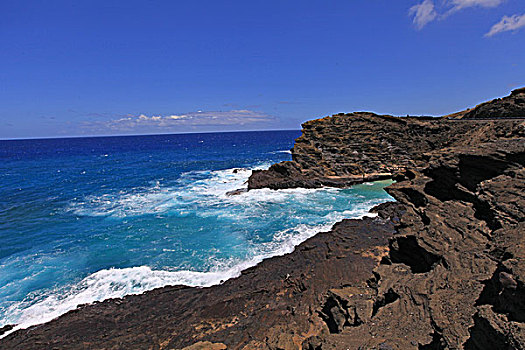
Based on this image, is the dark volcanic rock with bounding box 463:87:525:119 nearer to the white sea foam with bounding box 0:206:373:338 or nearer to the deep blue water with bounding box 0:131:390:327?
the deep blue water with bounding box 0:131:390:327

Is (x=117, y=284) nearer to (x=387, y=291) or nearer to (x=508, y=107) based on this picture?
(x=387, y=291)

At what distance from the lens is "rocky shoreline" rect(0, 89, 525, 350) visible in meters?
5.04

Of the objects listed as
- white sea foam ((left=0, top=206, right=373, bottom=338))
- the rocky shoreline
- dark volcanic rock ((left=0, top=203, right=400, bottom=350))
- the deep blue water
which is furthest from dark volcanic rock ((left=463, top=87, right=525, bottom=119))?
white sea foam ((left=0, top=206, right=373, bottom=338))

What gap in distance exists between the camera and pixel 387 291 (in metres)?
6.91

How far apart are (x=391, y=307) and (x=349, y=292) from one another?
220 cm

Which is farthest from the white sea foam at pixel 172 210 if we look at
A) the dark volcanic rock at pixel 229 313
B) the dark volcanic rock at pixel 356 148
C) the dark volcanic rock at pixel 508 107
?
the dark volcanic rock at pixel 508 107

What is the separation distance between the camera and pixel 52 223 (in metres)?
21.8

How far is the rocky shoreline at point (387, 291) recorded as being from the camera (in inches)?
198

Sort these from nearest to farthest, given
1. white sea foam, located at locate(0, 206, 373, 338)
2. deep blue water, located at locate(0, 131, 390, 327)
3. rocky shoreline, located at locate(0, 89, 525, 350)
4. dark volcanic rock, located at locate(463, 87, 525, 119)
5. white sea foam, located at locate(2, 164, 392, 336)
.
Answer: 1. rocky shoreline, located at locate(0, 89, 525, 350)
2. white sea foam, located at locate(0, 206, 373, 338)
3. white sea foam, located at locate(2, 164, 392, 336)
4. deep blue water, located at locate(0, 131, 390, 327)
5. dark volcanic rock, located at locate(463, 87, 525, 119)

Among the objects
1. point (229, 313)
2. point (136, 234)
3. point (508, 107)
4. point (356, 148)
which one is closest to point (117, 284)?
point (136, 234)

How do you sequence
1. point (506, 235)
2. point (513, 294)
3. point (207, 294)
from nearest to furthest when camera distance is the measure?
1. point (513, 294)
2. point (506, 235)
3. point (207, 294)

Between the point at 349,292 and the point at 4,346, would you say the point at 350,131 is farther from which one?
the point at 4,346

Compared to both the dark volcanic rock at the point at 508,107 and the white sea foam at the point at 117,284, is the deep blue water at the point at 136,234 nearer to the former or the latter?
the white sea foam at the point at 117,284

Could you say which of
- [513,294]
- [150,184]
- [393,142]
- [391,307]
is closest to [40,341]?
[391,307]
